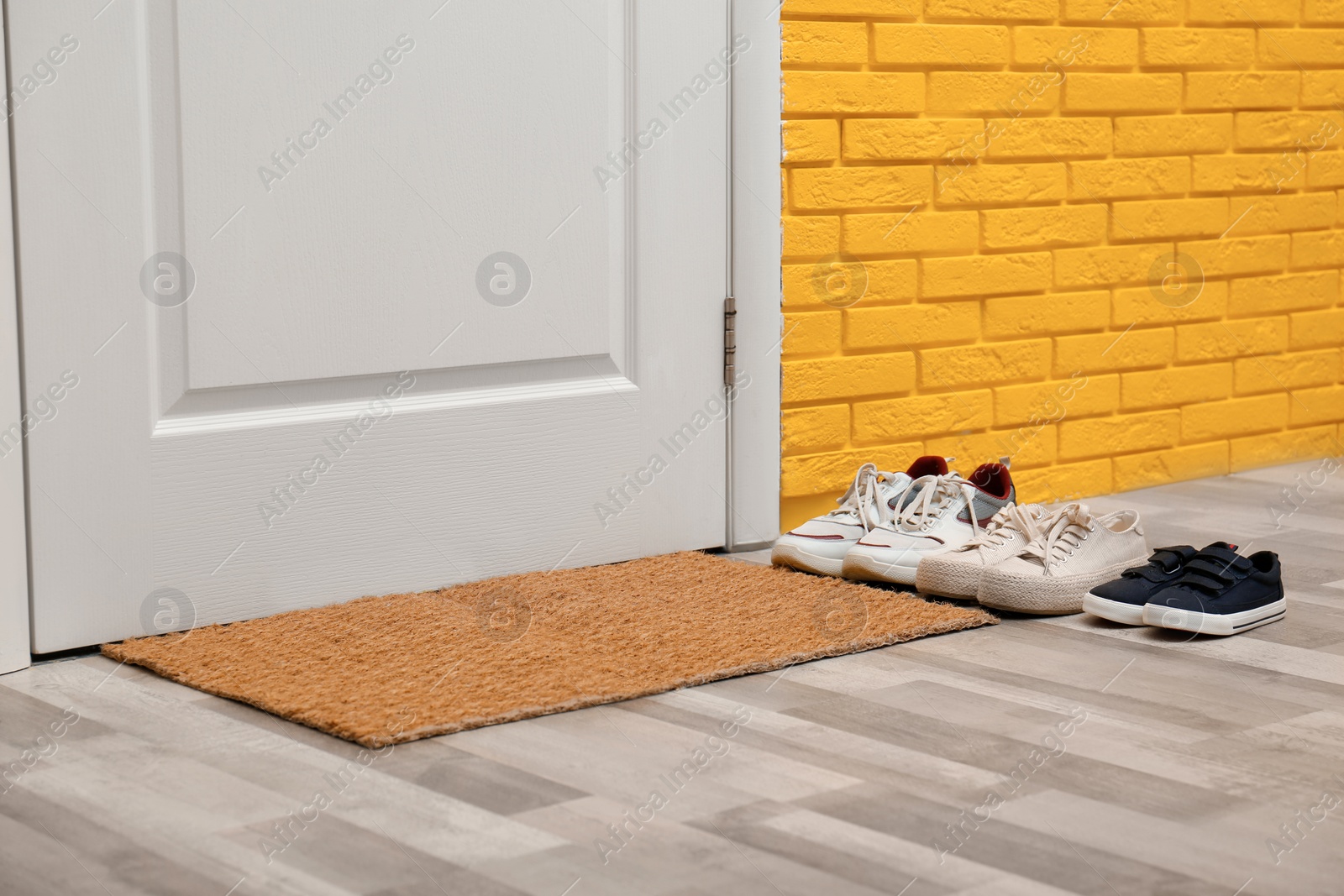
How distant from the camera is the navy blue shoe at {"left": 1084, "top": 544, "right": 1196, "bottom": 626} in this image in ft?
6.48

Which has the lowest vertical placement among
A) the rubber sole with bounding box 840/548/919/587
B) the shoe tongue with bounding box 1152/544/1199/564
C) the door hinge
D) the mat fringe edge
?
the mat fringe edge

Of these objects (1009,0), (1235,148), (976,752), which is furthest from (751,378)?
(1235,148)

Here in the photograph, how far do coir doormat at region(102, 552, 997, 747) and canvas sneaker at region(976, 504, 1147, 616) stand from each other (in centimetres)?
5

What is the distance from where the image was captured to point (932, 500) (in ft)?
7.33

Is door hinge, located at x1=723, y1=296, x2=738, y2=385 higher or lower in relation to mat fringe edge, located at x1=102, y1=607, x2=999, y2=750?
higher

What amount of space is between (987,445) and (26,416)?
5.29 feet

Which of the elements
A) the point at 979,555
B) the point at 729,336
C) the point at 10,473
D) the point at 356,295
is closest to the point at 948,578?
the point at 979,555

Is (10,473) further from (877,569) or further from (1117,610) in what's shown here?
(1117,610)

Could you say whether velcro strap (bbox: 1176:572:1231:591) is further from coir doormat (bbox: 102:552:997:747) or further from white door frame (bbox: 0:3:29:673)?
white door frame (bbox: 0:3:29:673)

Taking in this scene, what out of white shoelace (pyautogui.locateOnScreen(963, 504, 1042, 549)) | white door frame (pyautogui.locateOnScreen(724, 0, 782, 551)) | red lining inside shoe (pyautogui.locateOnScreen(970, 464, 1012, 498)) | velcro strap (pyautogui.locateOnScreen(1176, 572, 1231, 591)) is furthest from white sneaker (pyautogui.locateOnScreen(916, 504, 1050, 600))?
white door frame (pyautogui.locateOnScreen(724, 0, 782, 551))

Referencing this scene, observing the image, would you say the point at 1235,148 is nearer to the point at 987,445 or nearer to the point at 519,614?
the point at 987,445

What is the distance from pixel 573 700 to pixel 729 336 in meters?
0.88

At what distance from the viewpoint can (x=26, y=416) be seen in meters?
1.77

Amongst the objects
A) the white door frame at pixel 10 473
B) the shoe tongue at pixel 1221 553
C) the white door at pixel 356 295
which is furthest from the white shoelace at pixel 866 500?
the white door frame at pixel 10 473
